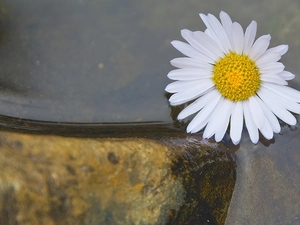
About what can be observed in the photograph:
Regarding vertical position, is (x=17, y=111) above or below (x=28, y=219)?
above

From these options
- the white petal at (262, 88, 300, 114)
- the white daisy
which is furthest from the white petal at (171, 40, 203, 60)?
the white petal at (262, 88, 300, 114)

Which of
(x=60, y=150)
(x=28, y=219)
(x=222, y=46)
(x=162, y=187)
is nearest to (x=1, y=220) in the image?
(x=28, y=219)

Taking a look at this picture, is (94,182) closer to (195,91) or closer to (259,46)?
(195,91)

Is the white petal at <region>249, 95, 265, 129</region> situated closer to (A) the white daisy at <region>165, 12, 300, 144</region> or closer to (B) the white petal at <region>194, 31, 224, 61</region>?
(A) the white daisy at <region>165, 12, 300, 144</region>

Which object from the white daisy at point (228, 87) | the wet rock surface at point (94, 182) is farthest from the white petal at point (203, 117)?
the wet rock surface at point (94, 182)

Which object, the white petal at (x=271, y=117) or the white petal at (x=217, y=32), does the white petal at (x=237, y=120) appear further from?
the white petal at (x=217, y=32)

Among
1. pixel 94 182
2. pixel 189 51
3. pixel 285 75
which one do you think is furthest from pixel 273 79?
pixel 94 182

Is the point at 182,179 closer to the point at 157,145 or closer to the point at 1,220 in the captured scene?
the point at 157,145
